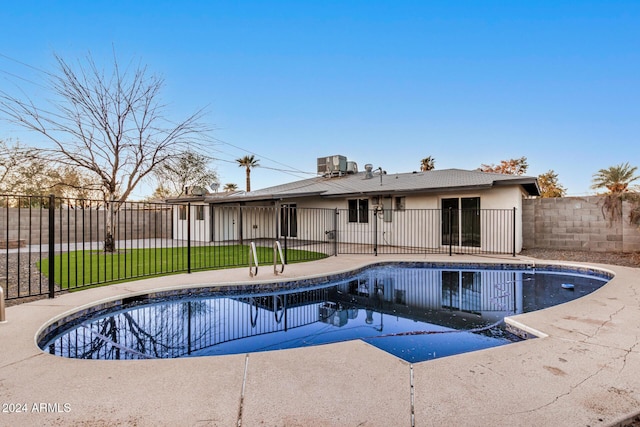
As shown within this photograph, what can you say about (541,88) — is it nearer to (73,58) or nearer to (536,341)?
(536,341)

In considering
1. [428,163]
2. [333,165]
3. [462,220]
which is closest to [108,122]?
[333,165]

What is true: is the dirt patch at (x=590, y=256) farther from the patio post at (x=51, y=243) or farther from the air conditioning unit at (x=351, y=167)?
the patio post at (x=51, y=243)

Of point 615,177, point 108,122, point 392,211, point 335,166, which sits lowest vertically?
point 392,211

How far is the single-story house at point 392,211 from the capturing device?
11109mm

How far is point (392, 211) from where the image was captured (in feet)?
43.9

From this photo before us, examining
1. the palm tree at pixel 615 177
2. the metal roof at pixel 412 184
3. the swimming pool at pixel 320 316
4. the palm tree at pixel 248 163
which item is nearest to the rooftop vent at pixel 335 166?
the metal roof at pixel 412 184

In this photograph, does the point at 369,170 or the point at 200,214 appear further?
the point at 200,214

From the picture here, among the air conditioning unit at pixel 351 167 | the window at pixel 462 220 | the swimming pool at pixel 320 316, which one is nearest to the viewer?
the swimming pool at pixel 320 316

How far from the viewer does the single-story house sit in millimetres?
11109

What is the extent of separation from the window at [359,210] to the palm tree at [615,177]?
13.2 meters

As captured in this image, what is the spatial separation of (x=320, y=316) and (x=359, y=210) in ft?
30.6

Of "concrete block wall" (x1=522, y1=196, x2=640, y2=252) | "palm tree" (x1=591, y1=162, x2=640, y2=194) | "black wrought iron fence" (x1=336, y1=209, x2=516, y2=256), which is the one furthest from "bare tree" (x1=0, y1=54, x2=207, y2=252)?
"palm tree" (x1=591, y1=162, x2=640, y2=194)

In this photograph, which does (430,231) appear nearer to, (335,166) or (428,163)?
(335,166)

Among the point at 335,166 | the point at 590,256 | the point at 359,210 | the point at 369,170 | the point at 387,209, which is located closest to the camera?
the point at 590,256
